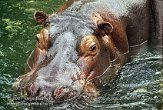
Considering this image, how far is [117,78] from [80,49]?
0.97 meters

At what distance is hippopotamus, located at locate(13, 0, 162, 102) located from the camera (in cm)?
588

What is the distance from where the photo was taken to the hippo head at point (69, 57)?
5.80 meters

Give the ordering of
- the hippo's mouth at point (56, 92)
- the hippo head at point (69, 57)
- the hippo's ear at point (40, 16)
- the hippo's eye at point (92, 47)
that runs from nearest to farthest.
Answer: the hippo's mouth at point (56, 92), the hippo head at point (69, 57), the hippo's eye at point (92, 47), the hippo's ear at point (40, 16)

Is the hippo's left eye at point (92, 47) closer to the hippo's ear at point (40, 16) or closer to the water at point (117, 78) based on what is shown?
the water at point (117, 78)

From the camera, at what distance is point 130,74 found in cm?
737

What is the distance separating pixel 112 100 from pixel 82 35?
0.94 metres

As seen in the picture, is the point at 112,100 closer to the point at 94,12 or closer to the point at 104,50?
the point at 104,50

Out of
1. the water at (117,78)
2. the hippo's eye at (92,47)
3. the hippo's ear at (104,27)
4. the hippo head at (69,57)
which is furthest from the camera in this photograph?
the hippo's ear at (104,27)

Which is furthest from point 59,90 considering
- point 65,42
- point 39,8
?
point 39,8

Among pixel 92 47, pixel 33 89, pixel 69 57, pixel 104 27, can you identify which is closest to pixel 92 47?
pixel 92 47

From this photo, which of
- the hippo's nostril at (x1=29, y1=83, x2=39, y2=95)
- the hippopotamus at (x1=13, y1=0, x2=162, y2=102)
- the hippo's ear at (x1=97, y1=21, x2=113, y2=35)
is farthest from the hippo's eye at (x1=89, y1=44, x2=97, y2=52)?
the hippo's nostril at (x1=29, y1=83, x2=39, y2=95)

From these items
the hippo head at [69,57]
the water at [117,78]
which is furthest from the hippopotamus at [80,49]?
the water at [117,78]

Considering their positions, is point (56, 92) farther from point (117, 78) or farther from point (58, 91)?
point (117, 78)

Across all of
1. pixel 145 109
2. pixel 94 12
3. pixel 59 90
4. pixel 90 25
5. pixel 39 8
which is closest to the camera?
pixel 59 90
